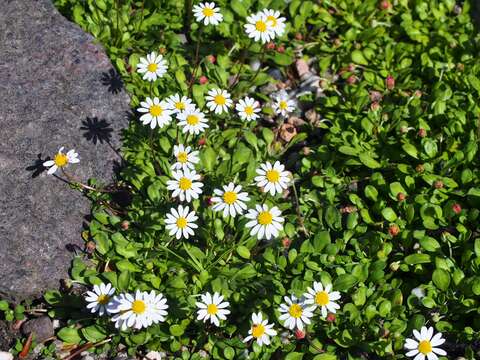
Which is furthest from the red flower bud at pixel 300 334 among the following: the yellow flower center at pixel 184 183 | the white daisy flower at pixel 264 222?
the yellow flower center at pixel 184 183

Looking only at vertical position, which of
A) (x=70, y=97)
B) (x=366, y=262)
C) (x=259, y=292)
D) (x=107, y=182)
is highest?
(x=70, y=97)

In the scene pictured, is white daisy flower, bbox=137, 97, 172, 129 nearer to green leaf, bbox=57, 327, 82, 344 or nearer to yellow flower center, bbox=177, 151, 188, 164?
yellow flower center, bbox=177, 151, 188, 164

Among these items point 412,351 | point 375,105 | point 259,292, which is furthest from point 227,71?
point 412,351

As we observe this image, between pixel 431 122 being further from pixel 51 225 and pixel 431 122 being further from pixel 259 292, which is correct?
pixel 51 225

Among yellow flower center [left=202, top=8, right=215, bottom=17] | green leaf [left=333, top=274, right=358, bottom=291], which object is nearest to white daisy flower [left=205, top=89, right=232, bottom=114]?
yellow flower center [left=202, top=8, right=215, bottom=17]

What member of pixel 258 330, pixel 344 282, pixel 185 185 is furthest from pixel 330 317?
pixel 185 185

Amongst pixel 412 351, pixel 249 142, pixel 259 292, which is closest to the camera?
pixel 412 351

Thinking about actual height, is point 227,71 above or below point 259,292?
above
